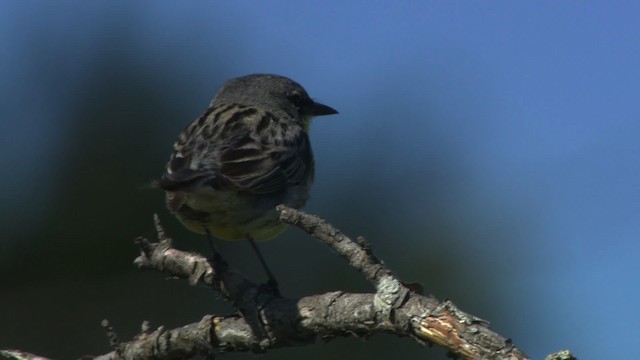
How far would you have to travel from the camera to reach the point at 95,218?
1672 cm

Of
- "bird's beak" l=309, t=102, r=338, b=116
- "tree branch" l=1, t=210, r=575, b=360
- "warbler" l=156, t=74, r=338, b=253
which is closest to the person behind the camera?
"tree branch" l=1, t=210, r=575, b=360

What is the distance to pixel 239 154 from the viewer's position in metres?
8.43

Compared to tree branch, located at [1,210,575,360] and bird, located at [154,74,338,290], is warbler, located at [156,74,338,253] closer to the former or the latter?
bird, located at [154,74,338,290]

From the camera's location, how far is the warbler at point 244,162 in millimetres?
7816

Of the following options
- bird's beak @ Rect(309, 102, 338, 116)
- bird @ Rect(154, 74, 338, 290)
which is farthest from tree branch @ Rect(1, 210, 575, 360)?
bird's beak @ Rect(309, 102, 338, 116)

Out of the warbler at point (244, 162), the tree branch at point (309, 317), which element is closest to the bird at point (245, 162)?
the warbler at point (244, 162)

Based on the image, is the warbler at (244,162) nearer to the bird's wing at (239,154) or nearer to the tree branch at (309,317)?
the bird's wing at (239,154)

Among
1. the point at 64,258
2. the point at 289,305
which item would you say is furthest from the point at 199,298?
the point at 289,305

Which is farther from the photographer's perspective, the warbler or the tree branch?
the warbler

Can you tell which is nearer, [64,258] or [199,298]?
[199,298]

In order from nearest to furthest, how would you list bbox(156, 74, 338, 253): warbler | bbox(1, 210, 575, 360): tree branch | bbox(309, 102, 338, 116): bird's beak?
1. bbox(1, 210, 575, 360): tree branch
2. bbox(156, 74, 338, 253): warbler
3. bbox(309, 102, 338, 116): bird's beak

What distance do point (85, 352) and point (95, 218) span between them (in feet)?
8.06

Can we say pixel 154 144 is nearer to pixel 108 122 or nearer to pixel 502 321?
pixel 108 122

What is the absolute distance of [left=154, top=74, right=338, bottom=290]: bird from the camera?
782 centimetres
